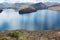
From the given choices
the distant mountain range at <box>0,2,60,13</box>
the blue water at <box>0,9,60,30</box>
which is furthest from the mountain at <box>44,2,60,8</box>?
the blue water at <box>0,9,60,30</box>

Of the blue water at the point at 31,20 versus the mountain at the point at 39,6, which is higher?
the mountain at the point at 39,6

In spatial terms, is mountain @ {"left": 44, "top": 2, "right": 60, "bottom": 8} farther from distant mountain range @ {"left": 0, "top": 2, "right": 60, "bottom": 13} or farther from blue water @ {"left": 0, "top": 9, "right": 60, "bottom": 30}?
blue water @ {"left": 0, "top": 9, "right": 60, "bottom": 30}

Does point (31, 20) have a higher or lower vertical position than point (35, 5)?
lower

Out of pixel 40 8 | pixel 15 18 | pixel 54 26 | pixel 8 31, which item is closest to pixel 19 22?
pixel 15 18

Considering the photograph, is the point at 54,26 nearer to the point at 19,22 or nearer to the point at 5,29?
the point at 19,22

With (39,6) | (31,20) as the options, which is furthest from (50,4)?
(31,20)

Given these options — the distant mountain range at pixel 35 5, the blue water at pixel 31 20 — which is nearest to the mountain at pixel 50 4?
the distant mountain range at pixel 35 5

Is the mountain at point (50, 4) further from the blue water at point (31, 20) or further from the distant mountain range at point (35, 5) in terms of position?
the blue water at point (31, 20)

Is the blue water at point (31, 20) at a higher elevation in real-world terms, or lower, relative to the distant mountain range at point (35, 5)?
lower

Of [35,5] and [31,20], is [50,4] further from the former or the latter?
[31,20]
